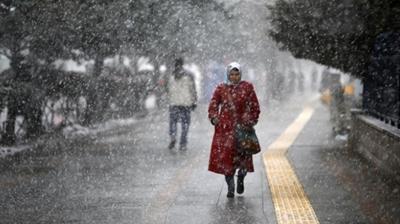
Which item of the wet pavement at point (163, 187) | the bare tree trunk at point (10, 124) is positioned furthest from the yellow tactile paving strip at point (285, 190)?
the bare tree trunk at point (10, 124)

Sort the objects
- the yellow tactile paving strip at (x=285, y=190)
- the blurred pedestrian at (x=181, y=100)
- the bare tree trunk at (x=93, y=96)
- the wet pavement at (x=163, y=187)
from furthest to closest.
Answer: the bare tree trunk at (x=93, y=96), the blurred pedestrian at (x=181, y=100), the wet pavement at (x=163, y=187), the yellow tactile paving strip at (x=285, y=190)

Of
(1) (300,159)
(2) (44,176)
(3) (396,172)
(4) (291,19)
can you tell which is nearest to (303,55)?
(4) (291,19)

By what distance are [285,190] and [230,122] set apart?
3.83 ft

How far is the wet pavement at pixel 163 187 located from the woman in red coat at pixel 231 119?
14.6 inches

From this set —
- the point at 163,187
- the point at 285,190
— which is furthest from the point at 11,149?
the point at 285,190

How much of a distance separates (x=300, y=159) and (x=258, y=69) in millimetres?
27133

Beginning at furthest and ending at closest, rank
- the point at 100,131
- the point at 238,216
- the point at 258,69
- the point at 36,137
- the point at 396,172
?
the point at 258,69 < the point at 100,131 < the point at 36,137 < the point at 396,172 < the point at 238,216

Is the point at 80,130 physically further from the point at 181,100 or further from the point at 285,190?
the point at 285,190

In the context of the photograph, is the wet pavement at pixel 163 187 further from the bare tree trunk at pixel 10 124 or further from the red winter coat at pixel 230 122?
the bare tree trunk at pixel 10 124

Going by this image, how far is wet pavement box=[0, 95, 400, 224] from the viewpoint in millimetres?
7102


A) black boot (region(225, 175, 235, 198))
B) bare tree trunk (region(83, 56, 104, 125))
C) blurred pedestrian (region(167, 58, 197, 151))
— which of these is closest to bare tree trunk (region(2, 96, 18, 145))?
blurred pedestrian (region(167, 58, 197, 151))

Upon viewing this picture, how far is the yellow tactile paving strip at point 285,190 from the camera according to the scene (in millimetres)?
6981

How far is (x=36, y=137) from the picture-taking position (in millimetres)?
14469

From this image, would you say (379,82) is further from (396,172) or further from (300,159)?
(396,172)
